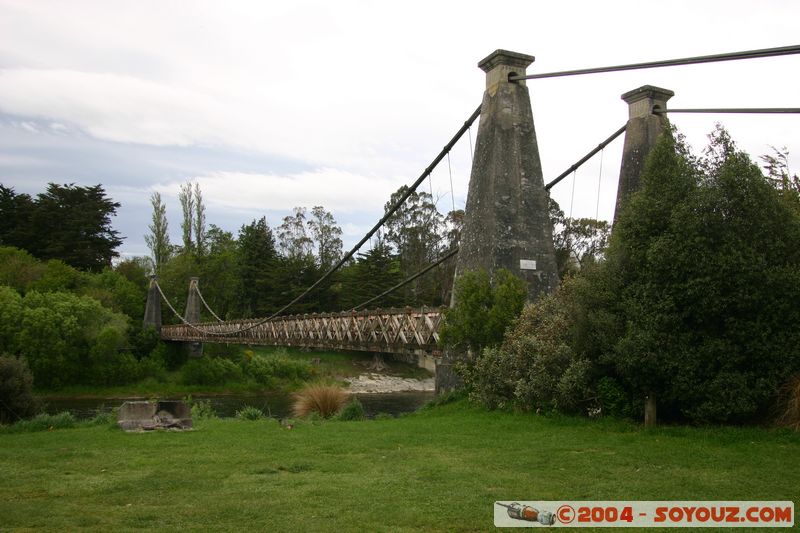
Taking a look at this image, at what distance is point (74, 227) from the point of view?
47406 millimetres

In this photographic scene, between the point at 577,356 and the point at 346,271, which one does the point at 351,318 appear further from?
the point at 346,271

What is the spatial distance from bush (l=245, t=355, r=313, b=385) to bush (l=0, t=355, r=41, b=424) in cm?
2546

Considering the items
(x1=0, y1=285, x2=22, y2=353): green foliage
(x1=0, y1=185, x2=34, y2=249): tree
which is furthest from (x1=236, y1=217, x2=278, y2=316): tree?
(x1=0, y1=285, x2=22, y2=353): green foliage

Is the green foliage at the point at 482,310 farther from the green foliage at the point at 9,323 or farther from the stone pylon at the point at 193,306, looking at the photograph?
the stone pylon at the point at 193,306

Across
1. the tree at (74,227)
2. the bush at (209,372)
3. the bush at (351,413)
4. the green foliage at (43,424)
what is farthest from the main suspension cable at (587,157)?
the tree at (74,227)

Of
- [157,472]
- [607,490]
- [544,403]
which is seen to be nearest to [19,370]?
[157,472]

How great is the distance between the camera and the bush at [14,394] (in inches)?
534

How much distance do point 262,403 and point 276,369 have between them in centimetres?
833

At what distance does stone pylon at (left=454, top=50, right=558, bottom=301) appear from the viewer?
12.8 meters

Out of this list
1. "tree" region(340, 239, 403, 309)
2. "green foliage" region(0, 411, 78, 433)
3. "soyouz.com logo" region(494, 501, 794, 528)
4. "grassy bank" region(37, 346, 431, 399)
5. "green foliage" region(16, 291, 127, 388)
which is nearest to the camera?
"soyouz.com logo" region(494, 501, 794, 528)

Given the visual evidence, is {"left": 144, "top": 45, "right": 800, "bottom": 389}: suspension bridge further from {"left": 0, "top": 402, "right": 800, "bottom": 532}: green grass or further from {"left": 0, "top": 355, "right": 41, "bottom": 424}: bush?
{"left": 0, "top": 355, "right": 41, "bottom": 424}: bush

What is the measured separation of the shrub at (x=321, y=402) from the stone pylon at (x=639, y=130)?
7.33 m

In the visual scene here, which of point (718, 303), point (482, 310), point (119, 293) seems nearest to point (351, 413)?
point (482, 310)

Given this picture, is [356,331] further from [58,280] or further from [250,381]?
[58,280]
